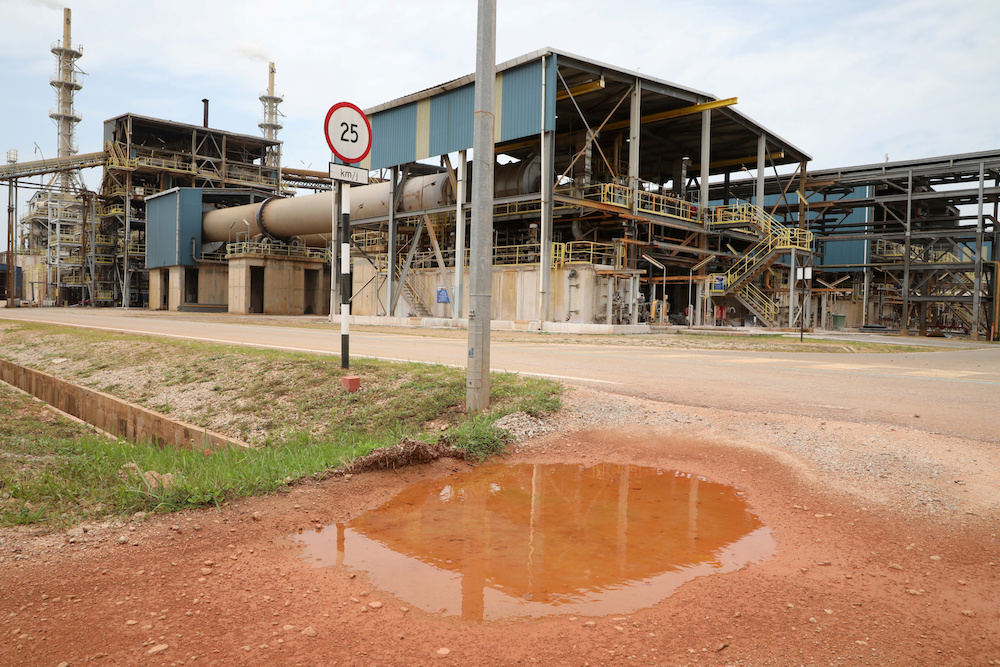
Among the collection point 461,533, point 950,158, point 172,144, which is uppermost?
point 172,144

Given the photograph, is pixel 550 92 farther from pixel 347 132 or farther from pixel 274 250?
pixel 274 250

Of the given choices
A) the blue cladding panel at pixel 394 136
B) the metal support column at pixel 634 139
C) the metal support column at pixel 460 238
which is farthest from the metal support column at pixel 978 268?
the blue cladding panel at pixel 394 136

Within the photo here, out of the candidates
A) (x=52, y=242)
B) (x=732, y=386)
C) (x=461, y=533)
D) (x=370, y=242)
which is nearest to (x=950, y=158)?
(x=370, y=242)

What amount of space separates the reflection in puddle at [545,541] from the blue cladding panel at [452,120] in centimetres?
2554

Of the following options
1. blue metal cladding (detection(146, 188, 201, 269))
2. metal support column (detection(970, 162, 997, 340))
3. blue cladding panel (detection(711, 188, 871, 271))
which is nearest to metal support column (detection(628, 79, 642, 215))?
metal support column (detection(970, 162, 997, 340))

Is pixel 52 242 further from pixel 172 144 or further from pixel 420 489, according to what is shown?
pixel 420 489

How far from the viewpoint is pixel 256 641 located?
2.53 meters

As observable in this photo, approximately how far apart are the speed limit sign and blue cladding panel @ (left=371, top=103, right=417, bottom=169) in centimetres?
2351

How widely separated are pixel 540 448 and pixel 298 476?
2142 mm

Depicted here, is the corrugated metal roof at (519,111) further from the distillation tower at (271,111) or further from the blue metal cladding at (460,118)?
the distillation tower at (271,111)

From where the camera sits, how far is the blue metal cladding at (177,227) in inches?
1983

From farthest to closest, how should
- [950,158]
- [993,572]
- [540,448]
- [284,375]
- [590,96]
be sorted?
[950,158] → [590,96] → [284,375] → [540,448] → [993,572]

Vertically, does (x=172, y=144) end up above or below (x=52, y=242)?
above

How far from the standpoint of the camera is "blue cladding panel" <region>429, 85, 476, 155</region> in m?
28.9
